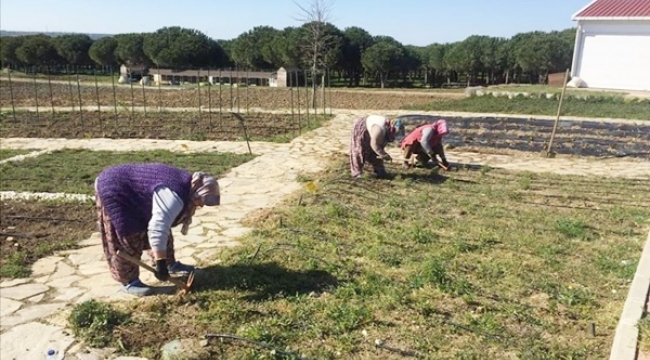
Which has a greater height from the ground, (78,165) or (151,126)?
(151,126)

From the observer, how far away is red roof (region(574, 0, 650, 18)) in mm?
24594

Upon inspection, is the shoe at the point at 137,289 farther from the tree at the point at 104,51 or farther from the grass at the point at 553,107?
the tree at the point at 104,51

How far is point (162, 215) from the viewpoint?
3668 mm

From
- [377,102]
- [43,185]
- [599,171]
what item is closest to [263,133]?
[43,185]

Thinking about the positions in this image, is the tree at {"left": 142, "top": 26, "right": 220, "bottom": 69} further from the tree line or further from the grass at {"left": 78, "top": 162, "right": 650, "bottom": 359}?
the grass at {"left": 78, "top": 162, "right": 650, "bottom": 359}

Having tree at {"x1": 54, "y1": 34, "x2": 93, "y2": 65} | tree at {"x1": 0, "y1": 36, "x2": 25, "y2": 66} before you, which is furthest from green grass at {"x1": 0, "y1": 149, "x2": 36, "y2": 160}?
tree at {"x1": 0, "y1": 36, "x2": 25, "y2": 66}

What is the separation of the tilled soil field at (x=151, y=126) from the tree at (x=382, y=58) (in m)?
25.9

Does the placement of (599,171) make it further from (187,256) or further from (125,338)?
(125,338)

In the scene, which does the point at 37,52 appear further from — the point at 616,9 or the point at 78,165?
the point at 78,165

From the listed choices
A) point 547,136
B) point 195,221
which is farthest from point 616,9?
point 195,221

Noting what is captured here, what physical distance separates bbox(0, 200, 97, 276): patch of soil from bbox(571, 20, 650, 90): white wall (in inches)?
1008

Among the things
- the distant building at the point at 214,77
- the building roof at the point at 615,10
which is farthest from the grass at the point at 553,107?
the distant building at the point at 214,77

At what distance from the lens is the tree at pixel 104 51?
55.1m

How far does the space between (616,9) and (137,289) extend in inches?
1098
